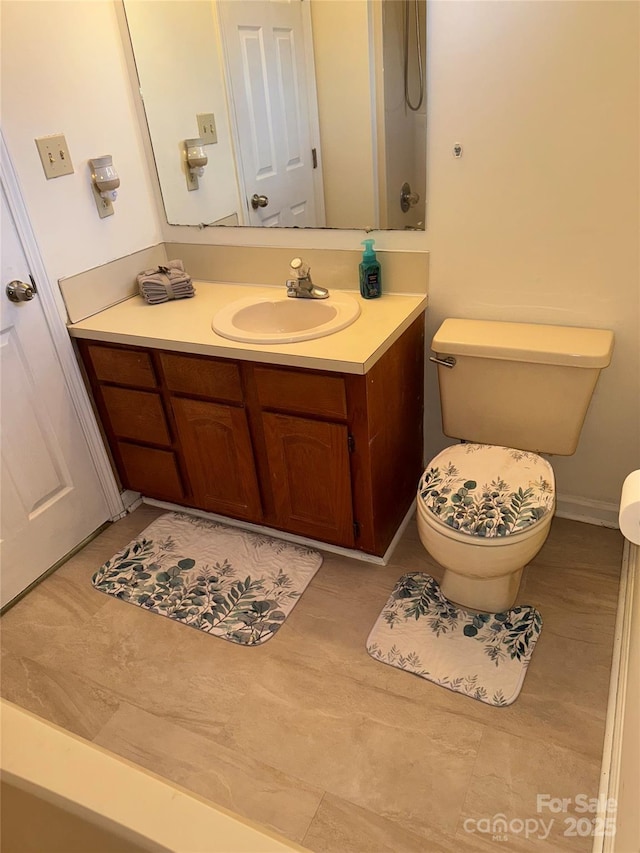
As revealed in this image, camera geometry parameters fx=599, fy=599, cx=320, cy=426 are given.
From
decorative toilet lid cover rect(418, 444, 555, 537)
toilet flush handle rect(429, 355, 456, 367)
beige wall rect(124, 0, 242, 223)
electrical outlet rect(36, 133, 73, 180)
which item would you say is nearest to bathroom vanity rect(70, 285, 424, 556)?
toilet flush handle rect(429, 355, 456, 367)

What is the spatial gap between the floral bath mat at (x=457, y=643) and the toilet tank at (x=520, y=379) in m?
0.52


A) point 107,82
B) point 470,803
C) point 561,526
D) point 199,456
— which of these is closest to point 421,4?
point 107,82

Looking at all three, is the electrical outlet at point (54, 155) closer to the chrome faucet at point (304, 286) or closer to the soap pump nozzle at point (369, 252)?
the chrome faucet at point (304, 286)

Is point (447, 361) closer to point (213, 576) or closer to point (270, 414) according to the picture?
point (270, 414)

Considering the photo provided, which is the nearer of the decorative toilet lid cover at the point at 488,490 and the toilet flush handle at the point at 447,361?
the decorative toilet lid cover at the point at 488,490

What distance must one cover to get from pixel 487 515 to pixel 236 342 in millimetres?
842

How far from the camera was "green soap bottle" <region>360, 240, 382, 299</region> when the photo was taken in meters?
1.88

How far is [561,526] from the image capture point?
6.73 ft

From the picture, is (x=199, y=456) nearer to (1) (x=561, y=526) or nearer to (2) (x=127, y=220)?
(2) (x=127, y=220)

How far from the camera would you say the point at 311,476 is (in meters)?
1.84

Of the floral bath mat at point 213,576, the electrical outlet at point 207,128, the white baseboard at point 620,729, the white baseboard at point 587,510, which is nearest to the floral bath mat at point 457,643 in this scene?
the white baseboard at point 620,729

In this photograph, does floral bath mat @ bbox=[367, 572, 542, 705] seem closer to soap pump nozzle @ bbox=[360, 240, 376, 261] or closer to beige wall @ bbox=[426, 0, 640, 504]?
beige wall @ bbox=[426, 0, 640, 504]

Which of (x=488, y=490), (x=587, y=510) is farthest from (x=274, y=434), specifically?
(x=587, y=510)

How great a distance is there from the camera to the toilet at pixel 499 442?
1531 mm
